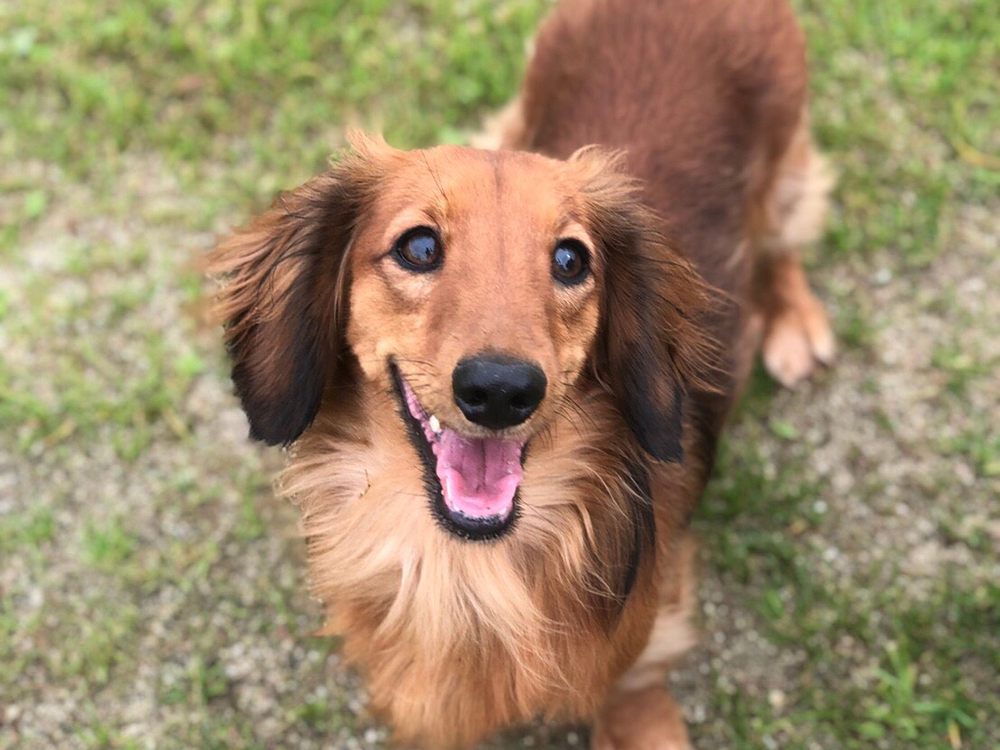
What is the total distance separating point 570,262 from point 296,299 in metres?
0.71

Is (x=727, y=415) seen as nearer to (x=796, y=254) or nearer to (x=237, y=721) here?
(x=796, y=254)

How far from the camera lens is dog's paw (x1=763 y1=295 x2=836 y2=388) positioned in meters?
4.26

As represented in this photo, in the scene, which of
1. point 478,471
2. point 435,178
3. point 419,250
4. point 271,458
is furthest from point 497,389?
point 271,458

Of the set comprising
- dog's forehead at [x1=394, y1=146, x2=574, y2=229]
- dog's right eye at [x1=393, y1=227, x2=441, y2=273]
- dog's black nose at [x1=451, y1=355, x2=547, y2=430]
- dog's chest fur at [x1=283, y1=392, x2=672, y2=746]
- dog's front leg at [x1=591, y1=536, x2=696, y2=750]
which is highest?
dog's forehead at [x1=394, y1=146, x2=574, y2=229]

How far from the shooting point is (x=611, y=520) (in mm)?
2707

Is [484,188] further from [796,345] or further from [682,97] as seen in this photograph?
[796,345]

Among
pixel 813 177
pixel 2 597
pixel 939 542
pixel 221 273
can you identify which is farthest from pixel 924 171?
pixel 2 597

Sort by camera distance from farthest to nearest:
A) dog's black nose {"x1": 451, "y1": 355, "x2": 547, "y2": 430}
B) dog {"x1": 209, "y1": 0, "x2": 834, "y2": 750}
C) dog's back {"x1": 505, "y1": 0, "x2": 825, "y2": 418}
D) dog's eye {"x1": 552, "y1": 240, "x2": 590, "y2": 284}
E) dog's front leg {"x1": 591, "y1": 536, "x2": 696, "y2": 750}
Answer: dog's back {"x1": 505, "y1": 0, "x2": 825, "y2": 418}, dog's front leg {"x1": 591, "y1": 536, "x2": 696, "y2": 750}, dog's eye {"x1": 552, "y1": 240, "x2": 590, "y2": 284}, dog {"x1": 209, "y1": 0, "x2": 834, "y2": 750}, dog's black nose {"x1": 451, "y1": 355, "x2": 547, "y2": 430}

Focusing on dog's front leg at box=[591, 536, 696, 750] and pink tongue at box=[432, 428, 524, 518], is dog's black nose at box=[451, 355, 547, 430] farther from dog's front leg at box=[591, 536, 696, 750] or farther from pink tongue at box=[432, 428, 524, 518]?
dog's front leg at box=[591, 536, 696, 750]

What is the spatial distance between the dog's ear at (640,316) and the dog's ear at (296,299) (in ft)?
2.09

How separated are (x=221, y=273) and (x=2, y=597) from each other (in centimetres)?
184

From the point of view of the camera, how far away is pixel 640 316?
8.75 ft

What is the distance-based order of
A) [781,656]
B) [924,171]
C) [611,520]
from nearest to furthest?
[611,520], [781,656], [924,171]

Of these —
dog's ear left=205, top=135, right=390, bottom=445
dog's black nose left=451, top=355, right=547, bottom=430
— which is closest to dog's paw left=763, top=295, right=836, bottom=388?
dog's ear left=205, top=135, right=390, bottom=445
